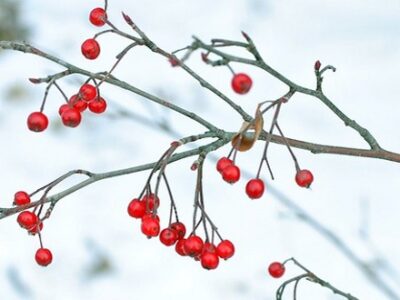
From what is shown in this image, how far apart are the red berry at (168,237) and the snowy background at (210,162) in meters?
1.28

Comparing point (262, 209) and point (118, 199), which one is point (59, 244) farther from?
point (262, 209)

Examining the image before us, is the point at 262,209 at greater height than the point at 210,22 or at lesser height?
lesser

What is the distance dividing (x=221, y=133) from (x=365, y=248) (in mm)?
1697

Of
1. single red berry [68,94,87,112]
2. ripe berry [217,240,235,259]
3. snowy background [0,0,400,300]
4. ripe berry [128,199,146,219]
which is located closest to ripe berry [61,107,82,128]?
single red berry [68,94,87,112]

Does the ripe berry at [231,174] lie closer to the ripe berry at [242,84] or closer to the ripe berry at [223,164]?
the ripe berry at [223,164]

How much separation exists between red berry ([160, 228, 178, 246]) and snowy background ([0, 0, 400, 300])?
50.6 inches

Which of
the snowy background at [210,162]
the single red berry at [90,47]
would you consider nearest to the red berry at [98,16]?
the single red berry at [90,47]

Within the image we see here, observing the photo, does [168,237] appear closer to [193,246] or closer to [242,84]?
[193,246]

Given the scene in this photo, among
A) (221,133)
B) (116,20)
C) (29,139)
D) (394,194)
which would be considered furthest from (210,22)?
(221,133)

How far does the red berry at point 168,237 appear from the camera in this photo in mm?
908

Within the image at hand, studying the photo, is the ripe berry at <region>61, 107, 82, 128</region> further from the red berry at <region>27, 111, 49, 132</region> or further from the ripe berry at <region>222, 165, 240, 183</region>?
the ripe berry at <region>222, 165, 240, 183</region>

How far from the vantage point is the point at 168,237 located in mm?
908

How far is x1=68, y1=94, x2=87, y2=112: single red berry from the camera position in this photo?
89cm

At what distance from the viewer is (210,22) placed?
3361mm
